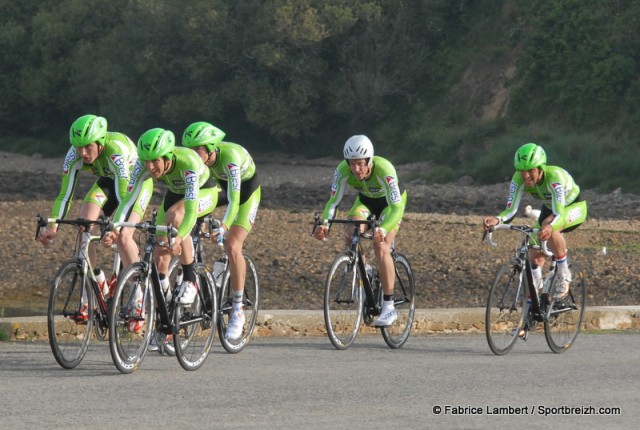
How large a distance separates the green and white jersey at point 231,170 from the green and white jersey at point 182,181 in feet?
1.42

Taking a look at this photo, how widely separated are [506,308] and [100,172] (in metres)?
3.63

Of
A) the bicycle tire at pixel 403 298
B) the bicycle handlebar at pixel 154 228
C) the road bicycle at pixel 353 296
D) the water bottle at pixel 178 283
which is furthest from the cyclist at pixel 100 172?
the bicycle tire at pixel 403 298

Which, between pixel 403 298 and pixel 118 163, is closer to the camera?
pixel 118 163

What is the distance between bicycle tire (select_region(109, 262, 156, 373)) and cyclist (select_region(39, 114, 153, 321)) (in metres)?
0.66

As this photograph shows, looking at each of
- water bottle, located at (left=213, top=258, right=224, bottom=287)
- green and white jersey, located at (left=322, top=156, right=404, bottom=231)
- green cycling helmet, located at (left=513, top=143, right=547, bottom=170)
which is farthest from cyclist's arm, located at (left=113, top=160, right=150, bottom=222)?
green cycling helmet, located at (left=513, top=143, right=547, bottom=170)

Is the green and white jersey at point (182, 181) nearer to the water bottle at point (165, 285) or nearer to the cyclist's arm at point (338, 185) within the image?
the water bottle at point (165, 285)

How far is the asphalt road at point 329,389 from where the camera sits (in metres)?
8.38

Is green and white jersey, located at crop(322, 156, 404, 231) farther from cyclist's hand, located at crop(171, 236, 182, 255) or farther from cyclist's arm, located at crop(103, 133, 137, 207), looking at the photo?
cyclist's hand, located at crop(171, 236, 182, 255)

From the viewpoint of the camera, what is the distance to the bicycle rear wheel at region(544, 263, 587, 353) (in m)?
12.2

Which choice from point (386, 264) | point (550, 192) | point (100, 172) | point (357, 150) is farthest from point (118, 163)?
point (550, 192)

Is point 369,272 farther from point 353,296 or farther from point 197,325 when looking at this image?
point 197,325

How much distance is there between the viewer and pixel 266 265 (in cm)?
2011

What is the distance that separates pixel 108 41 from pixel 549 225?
5860 cm

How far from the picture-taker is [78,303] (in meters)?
10.2
